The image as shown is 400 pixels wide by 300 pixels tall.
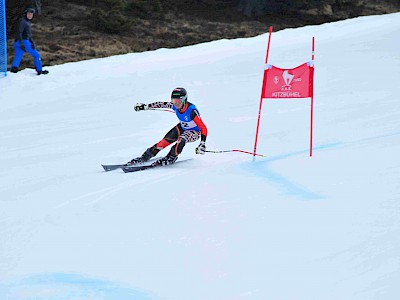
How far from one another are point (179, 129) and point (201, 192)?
1.60 metres

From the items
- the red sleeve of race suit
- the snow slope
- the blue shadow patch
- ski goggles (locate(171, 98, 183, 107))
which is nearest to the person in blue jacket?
the snow slope

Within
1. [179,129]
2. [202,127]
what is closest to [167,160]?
[179,129]

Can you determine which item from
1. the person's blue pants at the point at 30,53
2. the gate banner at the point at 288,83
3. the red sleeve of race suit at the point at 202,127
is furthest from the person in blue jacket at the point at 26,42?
the gate banner at the point at 288,83

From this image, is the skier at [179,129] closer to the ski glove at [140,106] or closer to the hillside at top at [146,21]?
the ski glove at [140,106]

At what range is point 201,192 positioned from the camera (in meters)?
8.16

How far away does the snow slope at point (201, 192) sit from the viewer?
19.2 feet

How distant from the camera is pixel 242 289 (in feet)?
18.5

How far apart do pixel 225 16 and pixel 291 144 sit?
14081 millimetres

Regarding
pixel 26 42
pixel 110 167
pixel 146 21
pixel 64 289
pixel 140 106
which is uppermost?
pixel 146 21

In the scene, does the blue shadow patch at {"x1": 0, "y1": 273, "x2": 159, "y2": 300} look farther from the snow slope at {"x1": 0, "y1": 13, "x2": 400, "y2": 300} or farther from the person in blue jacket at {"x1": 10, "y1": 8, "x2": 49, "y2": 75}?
the person in blue jacket at {"x1": 10, "y1": 8, "x2": 49, "y2": 75}

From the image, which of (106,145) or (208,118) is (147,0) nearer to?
(208,118)

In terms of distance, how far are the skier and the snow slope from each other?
0.92ft

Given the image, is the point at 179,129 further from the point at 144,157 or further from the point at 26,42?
the point at 26,42

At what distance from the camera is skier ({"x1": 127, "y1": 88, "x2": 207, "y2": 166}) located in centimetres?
920
